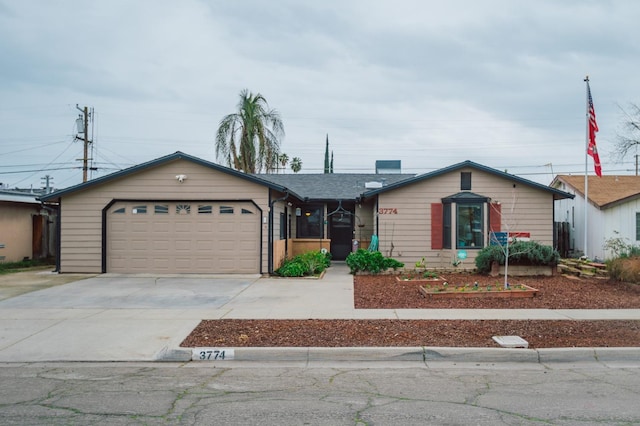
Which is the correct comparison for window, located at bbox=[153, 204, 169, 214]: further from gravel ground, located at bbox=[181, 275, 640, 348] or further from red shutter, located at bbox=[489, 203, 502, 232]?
red shutter, located at bbox=[489, 203, 502, 232]

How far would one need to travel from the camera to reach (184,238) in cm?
1725

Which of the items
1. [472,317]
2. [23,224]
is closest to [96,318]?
[472,317]

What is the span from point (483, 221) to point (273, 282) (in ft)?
A: 25.6

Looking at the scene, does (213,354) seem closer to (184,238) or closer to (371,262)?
(371,262)

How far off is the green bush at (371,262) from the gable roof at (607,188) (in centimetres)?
859

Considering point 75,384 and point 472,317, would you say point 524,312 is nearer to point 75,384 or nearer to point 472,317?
point 472,317

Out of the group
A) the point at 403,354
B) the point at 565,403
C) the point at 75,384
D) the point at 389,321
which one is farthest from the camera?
the point at 389,321

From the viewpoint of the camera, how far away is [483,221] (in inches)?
728

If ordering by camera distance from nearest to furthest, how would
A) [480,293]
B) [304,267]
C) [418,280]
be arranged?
[480,293] → [418,280] → [304,267]

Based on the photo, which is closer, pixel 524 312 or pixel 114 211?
pixel 524 312

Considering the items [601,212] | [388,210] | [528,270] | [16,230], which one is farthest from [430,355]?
[16,230]

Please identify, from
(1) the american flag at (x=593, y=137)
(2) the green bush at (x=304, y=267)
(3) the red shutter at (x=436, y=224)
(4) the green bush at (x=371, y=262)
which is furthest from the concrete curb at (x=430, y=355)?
(1) the american flag at (x=593, y=137)

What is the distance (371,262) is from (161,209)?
22.9 ft

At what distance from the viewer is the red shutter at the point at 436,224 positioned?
18531mm
